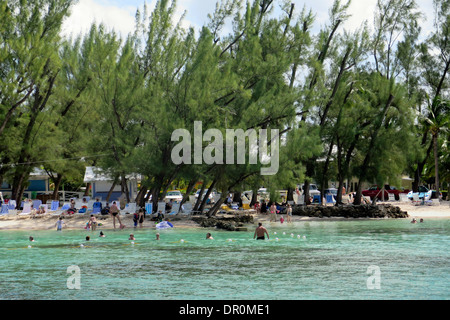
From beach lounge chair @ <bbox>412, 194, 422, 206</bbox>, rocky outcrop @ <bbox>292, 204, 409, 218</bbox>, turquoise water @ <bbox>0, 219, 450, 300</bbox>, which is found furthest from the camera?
beach lounge chair @ <bbox>412, 194, 422, 206</bbox>

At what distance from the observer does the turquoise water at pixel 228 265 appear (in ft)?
52.2

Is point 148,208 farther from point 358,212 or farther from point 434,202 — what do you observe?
point 434,202

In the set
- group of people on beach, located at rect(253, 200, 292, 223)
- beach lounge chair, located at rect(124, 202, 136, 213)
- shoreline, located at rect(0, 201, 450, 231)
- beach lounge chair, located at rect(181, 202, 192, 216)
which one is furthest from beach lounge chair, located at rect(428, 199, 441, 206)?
beach lounge chair, located at rect(124, 202, 136, 213)

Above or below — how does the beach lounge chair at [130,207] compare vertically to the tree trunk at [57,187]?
below

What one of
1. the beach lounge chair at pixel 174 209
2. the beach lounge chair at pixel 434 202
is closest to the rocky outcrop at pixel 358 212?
the beach lounge chair at pixel 434 202

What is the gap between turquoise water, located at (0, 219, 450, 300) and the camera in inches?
627

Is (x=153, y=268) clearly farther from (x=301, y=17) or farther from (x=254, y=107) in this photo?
(x=301, y=17)

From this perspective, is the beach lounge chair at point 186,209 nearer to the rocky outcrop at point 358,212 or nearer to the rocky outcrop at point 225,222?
the rocky outcrop at point 225,222

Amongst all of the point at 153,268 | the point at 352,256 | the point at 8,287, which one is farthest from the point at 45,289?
the point at 352,256

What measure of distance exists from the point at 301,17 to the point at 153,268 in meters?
29.8

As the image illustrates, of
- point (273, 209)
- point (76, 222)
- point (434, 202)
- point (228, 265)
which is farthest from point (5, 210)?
point (434, 202)

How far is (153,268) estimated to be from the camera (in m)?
19.7

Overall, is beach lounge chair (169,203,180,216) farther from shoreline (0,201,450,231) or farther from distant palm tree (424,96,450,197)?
distant palm tree (424,96,450,197)

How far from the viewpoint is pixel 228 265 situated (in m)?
20.1
